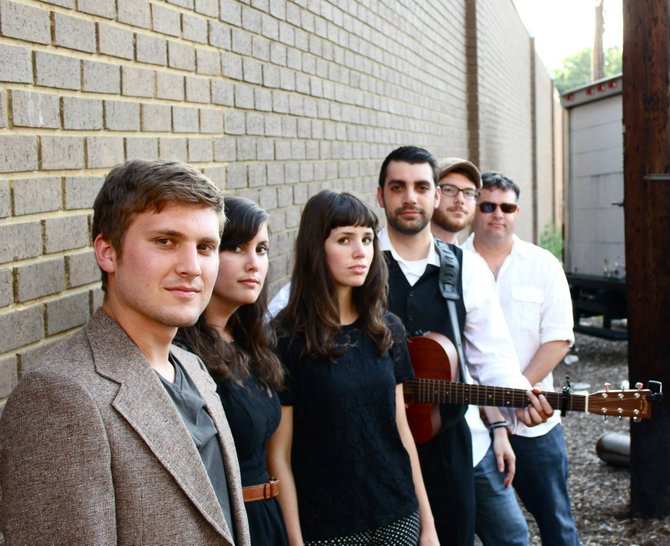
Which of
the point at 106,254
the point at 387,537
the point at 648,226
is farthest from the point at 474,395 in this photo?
the point at 648,226

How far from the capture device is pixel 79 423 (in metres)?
1.58

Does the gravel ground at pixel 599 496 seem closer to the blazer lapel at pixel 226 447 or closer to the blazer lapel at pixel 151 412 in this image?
the blazer lapel at pixel 226 447

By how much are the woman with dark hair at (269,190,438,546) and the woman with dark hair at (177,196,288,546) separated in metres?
0.21

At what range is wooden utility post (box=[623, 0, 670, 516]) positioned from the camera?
18.0 feet

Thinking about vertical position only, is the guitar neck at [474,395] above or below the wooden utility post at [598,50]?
below

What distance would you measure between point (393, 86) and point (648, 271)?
2.52m

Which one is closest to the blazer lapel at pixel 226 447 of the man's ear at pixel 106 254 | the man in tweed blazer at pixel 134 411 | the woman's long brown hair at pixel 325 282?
the man in tweed blazer at pixel 134 411

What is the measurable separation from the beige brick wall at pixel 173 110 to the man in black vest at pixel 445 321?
80cm

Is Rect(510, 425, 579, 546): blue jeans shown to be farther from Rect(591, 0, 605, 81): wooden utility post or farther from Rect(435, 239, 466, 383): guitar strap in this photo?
Rect(591, 0, 605, 81): wooden utility post

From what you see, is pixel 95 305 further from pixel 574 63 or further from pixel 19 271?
pixel 574 63

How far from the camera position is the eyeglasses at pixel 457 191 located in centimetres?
467

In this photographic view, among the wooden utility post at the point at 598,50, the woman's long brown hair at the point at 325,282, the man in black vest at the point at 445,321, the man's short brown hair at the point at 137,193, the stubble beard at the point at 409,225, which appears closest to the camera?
the man's short brown hair at the point at 137,193

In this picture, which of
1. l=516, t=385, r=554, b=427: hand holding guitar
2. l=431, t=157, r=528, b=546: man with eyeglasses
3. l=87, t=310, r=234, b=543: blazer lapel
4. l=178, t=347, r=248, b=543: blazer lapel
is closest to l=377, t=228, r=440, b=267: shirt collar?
l=431, t=157, r=528, b=546: man with eyeglasses

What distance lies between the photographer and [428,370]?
3.49 m
